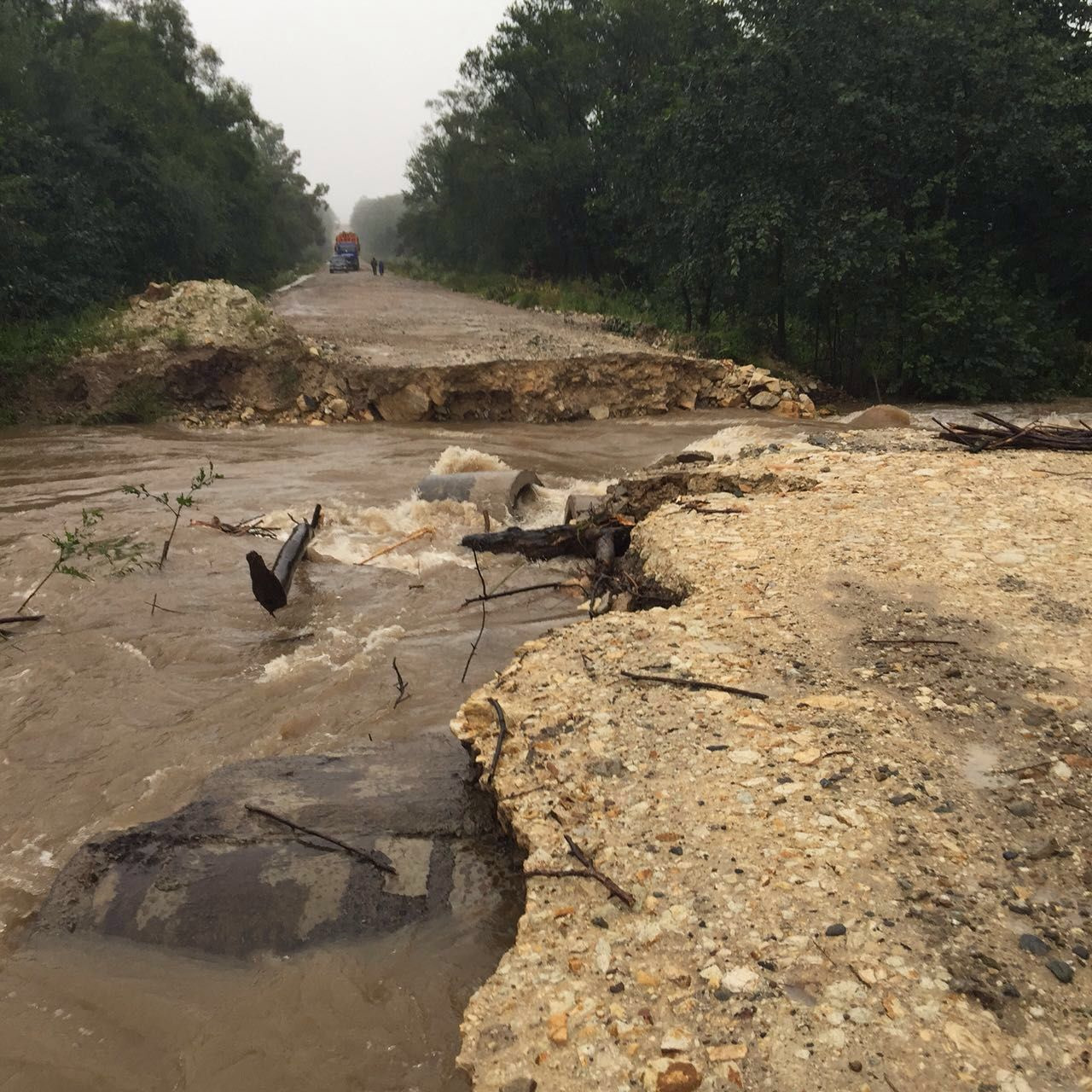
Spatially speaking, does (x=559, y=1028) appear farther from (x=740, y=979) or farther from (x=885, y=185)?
(x=885, y=185)

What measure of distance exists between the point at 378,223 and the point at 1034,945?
441 feet

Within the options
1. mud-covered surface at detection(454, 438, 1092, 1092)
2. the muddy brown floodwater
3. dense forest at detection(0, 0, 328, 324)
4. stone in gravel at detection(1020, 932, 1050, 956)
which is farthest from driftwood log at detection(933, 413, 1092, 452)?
dense forest at detection(0, 0, 328, 324)

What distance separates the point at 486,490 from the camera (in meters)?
8.41

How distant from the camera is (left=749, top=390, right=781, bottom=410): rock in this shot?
49.1 ft

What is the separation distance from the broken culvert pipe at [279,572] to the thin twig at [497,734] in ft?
8.57

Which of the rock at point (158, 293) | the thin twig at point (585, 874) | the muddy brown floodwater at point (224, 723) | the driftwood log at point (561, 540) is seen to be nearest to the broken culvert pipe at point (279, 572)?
the muddy brown floodwater at point (224, 723)

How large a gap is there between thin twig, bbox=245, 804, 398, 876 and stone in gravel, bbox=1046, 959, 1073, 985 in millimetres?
2082

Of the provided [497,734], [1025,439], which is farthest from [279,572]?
[1025,439]

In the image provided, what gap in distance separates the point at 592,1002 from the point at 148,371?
1469 cm

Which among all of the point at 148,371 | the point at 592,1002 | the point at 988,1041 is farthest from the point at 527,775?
the point at 148,371

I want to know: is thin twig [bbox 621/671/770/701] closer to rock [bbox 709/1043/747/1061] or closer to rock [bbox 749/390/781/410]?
rock [bbox 709/1043/747/1061]

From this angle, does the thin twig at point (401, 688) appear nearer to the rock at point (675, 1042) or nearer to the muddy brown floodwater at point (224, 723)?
the muddy brown floodwater at point (224, 723)

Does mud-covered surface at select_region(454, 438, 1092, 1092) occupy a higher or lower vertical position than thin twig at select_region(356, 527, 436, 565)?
higher

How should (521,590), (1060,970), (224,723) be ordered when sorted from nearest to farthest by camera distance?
(1060,970), (224,723), (521,590)
